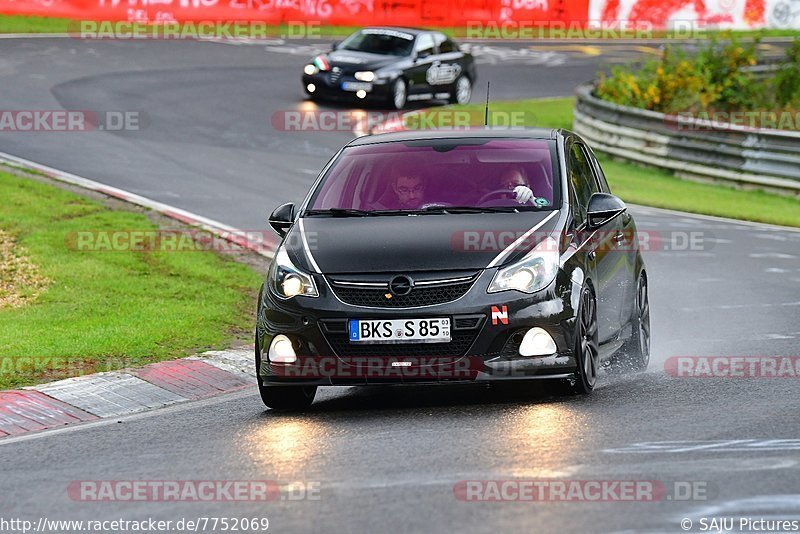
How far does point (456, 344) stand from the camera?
29.2ft

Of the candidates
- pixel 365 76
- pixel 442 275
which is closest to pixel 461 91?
pixel 365 76

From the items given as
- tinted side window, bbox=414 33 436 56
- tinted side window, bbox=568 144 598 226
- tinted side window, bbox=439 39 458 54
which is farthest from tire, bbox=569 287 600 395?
tinted side window, bbox=439 39 458 54

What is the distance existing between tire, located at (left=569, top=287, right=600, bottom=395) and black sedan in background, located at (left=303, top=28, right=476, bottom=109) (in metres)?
20.4

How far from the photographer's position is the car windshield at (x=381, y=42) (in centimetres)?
3130

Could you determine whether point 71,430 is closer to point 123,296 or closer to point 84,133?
point 123,296

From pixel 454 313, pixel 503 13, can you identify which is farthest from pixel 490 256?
pixel 503 13

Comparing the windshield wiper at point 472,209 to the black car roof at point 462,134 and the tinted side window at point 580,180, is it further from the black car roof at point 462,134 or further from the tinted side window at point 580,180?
the black car roof at point 462,134

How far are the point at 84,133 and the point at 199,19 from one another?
15670 mm

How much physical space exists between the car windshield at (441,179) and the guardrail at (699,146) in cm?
1446

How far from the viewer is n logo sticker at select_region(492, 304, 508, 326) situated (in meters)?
8.87

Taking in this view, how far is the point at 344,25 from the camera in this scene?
42750mm

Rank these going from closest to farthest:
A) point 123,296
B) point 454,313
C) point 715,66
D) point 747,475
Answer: point 747,475 → point 454,313 → point 123,296 → point 715,66

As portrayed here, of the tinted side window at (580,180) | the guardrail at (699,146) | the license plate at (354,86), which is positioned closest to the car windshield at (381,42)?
the license plate at (354,86)

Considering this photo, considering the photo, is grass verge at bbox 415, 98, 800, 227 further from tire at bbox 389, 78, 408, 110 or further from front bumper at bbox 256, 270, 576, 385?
front bumper at bbox 256, 270, 576, 385
